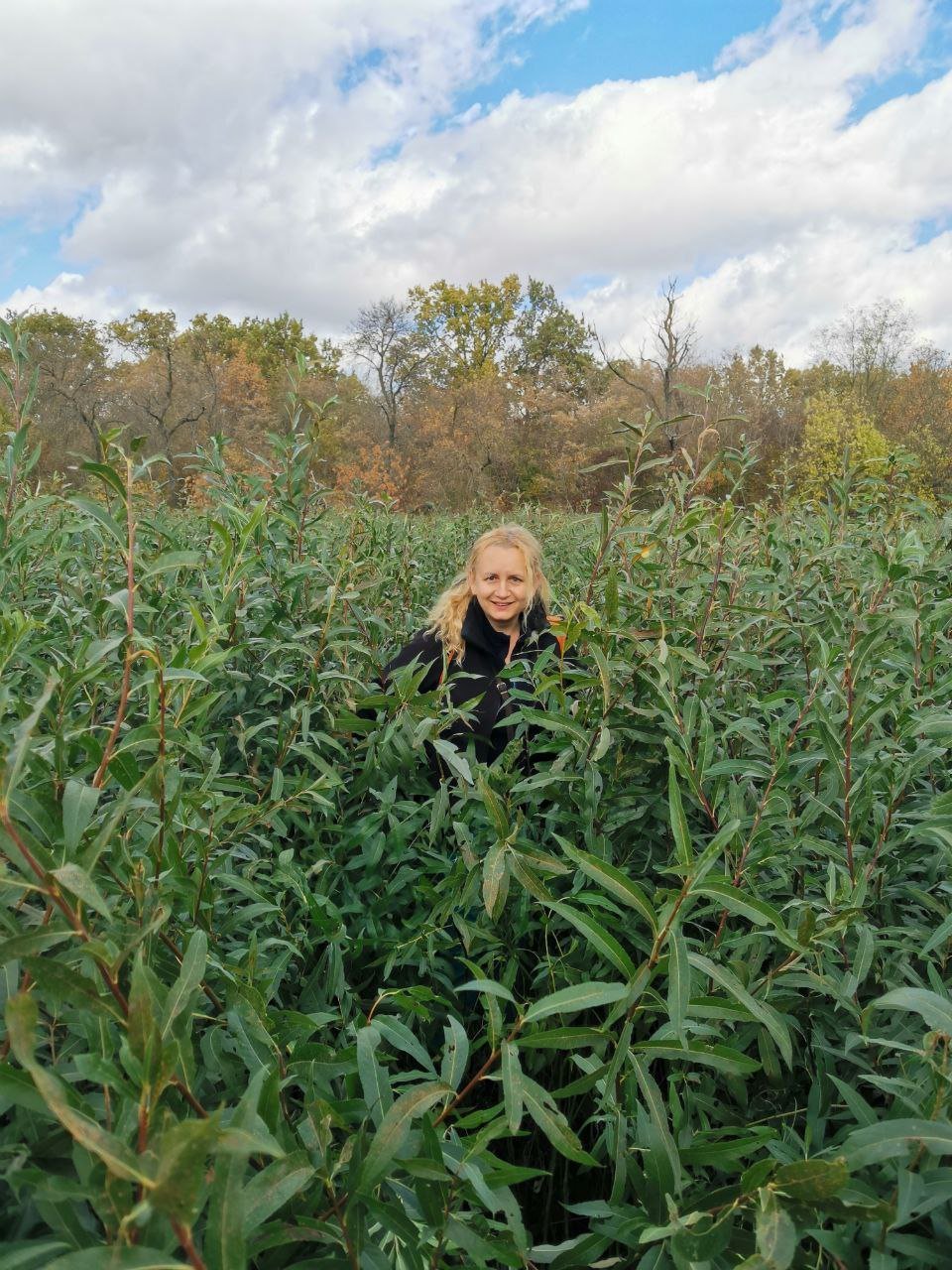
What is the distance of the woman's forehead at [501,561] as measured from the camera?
12.0 feet

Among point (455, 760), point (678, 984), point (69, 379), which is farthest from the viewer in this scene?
point (69, 379)

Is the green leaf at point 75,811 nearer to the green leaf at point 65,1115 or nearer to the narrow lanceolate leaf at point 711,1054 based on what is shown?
the green leaf at point 65,1115

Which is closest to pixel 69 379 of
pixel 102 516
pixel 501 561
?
pixel 501 561

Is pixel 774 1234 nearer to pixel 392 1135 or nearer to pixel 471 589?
pixel 392 1135

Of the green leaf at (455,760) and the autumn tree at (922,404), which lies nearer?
the green leaf at (455,760)

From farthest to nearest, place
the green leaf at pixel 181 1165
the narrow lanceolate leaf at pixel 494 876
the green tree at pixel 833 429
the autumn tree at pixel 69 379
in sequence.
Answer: the green tree at pixel 833 429, the autumn tree at pixel 69 379, the narrow lanceolate leaf at pixel 494 876, the green leaf at pixel 181 1165

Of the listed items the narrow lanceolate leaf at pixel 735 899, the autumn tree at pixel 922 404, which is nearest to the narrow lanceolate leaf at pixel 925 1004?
the narrow lanceolate leaf at pixel 735 899

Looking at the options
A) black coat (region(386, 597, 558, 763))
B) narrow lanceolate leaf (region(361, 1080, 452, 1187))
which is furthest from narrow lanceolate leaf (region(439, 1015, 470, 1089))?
black coat (region(386, 597, 558, 763))

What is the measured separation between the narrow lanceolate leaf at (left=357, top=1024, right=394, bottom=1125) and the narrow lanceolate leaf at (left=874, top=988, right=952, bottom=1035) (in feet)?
1.94

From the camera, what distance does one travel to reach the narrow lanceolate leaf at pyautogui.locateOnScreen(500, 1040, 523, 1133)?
969 mm

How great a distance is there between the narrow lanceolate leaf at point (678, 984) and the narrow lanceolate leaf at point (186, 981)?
53 cm

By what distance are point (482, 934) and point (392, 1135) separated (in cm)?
75

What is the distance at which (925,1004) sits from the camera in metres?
0.97

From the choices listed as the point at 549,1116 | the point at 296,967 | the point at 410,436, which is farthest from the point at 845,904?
the point at 410,436
